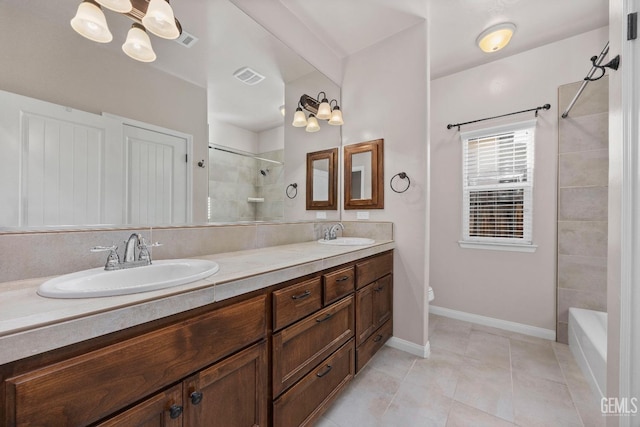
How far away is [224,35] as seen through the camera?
1.57 meters

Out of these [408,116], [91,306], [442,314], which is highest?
[408,116]

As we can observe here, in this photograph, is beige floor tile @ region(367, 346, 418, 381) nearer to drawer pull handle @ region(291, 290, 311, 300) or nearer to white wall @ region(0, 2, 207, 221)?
drawer pull handle @ region(291, 290, 311, 300)

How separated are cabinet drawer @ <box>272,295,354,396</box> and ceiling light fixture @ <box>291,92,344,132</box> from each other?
1.50 meters

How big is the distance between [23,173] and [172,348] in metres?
0.85

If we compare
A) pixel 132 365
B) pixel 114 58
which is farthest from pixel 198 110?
pixel 132 365

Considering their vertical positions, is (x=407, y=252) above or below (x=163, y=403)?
above

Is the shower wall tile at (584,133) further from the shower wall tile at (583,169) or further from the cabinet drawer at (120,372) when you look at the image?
the cabinet drawer at (120,372)

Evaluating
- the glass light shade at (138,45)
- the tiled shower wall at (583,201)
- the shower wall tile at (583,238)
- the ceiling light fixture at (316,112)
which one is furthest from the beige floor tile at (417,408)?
the glass light shade at (138,45)

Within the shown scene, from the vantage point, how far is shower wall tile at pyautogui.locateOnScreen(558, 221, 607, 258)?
206 cm

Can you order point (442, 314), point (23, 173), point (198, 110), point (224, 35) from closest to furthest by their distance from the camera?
point (23, 173) < point (198, 110) < point (224, 35) < point (442, 314)

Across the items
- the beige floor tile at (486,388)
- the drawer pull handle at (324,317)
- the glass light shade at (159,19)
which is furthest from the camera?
the beige floor tile at (486,388)

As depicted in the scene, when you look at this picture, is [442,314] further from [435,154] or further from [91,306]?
[91,306]

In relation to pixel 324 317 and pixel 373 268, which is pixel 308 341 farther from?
pixel 373 268

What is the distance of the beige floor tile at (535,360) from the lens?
5.88 ft
